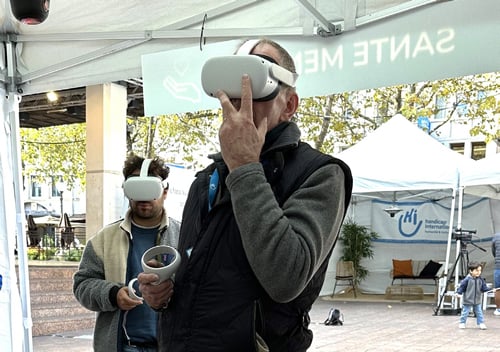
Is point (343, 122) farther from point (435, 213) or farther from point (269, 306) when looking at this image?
point (269, 306)

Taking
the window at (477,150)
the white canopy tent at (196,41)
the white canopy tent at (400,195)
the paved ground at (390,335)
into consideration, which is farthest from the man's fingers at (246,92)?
the window at (477,150)

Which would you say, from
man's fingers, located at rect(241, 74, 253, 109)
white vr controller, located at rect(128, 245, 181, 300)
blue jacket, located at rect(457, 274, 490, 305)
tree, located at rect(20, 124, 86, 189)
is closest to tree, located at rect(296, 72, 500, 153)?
blue jacket, located at rect(457, 274, 490, 305)

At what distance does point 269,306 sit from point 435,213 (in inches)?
609

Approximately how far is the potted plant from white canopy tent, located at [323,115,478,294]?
0.76ft

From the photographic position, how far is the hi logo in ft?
53.8

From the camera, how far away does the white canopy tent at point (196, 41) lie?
3.23 m

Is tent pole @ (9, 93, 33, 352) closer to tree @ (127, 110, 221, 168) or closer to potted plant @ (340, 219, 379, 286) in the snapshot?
potted plant @ (340, 219, 379, 286)

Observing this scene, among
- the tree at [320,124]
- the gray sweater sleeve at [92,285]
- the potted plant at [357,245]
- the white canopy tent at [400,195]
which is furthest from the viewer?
the tree at [320,124]

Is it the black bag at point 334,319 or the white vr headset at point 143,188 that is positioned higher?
the white vr headset at point 143,188

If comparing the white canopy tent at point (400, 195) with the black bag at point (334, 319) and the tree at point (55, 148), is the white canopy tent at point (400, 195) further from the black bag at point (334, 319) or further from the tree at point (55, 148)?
the tree at point (55, 148)

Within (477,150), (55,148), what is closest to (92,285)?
(55,148)

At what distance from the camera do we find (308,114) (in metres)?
19.1

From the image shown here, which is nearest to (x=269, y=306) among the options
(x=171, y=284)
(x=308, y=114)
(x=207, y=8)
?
(x=171, y=284)

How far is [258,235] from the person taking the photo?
1325mm
